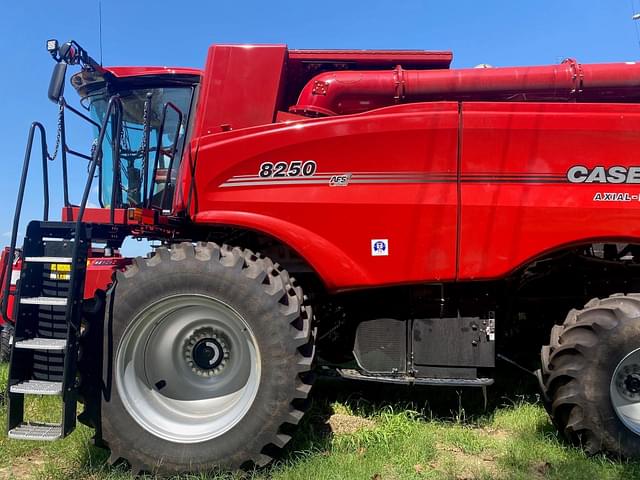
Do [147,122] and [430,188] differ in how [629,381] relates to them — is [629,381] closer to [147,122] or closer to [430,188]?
[430,188]

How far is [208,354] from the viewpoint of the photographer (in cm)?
345

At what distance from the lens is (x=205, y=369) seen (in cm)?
345

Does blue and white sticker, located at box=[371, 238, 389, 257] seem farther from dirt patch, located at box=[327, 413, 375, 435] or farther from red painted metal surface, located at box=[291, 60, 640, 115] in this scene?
dirt patch, located at box=[327, 413, 375, 435]

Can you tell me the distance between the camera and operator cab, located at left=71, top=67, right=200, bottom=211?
4.03 meters

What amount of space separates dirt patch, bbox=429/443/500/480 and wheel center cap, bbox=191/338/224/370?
1.62 metres

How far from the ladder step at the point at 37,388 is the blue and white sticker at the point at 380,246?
219 centimetres

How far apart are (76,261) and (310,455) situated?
1.98 metres

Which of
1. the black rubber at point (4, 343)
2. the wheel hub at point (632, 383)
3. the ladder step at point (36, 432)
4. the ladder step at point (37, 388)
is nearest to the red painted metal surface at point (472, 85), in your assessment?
the wheel hub at point (632, 383)

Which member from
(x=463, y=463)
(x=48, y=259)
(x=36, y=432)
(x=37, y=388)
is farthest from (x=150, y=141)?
(x=463, y=463)

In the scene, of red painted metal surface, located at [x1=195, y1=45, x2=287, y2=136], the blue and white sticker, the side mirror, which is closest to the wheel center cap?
the blue and white sticker

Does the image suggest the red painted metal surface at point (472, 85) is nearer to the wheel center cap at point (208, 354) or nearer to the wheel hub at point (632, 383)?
the wheel center cap at point (208, 354)

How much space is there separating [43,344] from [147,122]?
75.6 inches

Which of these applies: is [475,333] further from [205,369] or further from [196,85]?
[196,85]

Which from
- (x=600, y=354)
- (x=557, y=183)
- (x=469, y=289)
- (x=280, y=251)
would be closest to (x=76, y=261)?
(x=280, y=251)
